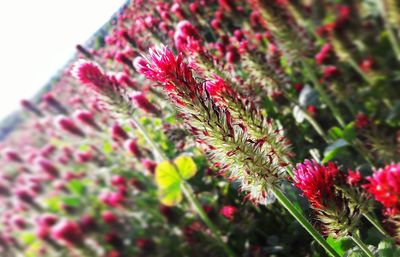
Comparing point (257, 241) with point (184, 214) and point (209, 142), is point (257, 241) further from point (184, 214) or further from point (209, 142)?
point (209, 142)

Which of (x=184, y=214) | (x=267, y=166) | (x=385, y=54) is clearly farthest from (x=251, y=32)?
(x=267, y=166)

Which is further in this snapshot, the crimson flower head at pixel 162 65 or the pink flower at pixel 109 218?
the pink flower at pixel 109 218

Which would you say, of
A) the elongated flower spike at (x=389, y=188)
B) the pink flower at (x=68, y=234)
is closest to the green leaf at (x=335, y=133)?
the elongated flower spike at (x=389, y=188)

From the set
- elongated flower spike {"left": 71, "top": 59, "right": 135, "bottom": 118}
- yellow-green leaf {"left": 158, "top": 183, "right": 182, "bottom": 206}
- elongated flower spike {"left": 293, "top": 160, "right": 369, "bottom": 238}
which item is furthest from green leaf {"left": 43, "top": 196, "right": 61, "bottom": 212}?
elongated flower spike {"left": 293, "top": 160, "right": 369, "bottom": 238}

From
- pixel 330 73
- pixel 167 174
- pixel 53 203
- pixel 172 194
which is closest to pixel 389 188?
pixel 167 174

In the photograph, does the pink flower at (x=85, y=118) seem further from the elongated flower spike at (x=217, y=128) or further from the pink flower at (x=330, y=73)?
the elongated flower spike at (x=217, y=128)

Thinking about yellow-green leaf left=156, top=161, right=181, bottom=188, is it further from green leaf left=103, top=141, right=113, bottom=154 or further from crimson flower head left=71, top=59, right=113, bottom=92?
green leaf left=103, top=141, right=113, bottom=154

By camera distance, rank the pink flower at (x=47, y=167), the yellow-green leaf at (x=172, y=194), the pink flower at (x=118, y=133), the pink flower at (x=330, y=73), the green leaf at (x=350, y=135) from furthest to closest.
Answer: the pink flower at (x=47, y=167), the pink flower at (x=118, y=133), the pink flower at (x=330, y=73), the yellow-green leaf at (x=172, y=194), the green leaf at (x=350, y=135)
